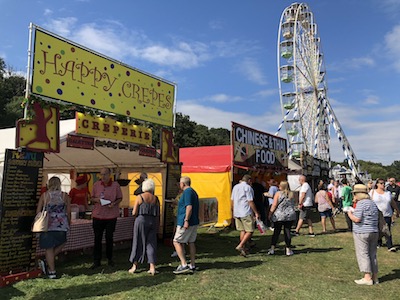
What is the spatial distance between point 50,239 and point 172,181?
11.5 feet

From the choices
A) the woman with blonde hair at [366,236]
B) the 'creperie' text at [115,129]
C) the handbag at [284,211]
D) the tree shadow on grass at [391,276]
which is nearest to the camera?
the woman with blonde hair at [366,236]

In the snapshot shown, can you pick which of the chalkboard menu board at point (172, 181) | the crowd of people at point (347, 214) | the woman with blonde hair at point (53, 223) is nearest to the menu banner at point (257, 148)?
the crowd of people at point (347, 214)

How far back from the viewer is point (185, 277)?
16.1 feet

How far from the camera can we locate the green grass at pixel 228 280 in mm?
4207

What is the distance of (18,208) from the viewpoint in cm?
471

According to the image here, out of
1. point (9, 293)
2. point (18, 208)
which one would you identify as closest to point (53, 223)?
point (18, 208)

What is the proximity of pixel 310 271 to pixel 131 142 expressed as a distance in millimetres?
3982

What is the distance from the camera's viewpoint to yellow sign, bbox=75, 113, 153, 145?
5777mm

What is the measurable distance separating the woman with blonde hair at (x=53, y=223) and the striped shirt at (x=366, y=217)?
409 cm

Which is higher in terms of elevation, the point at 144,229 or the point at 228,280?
the point at 144,229

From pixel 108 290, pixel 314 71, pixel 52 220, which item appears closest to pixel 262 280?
pixel 108 290

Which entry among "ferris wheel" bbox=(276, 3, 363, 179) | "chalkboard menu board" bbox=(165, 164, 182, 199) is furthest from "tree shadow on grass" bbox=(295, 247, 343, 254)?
"ferris wheel" bbox=(276, 3, 363, 179)

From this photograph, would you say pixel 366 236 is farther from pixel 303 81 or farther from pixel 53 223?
pixel 303 81

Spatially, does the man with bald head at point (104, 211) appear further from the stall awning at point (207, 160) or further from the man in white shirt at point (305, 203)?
the stall awning at point (207, 160)
